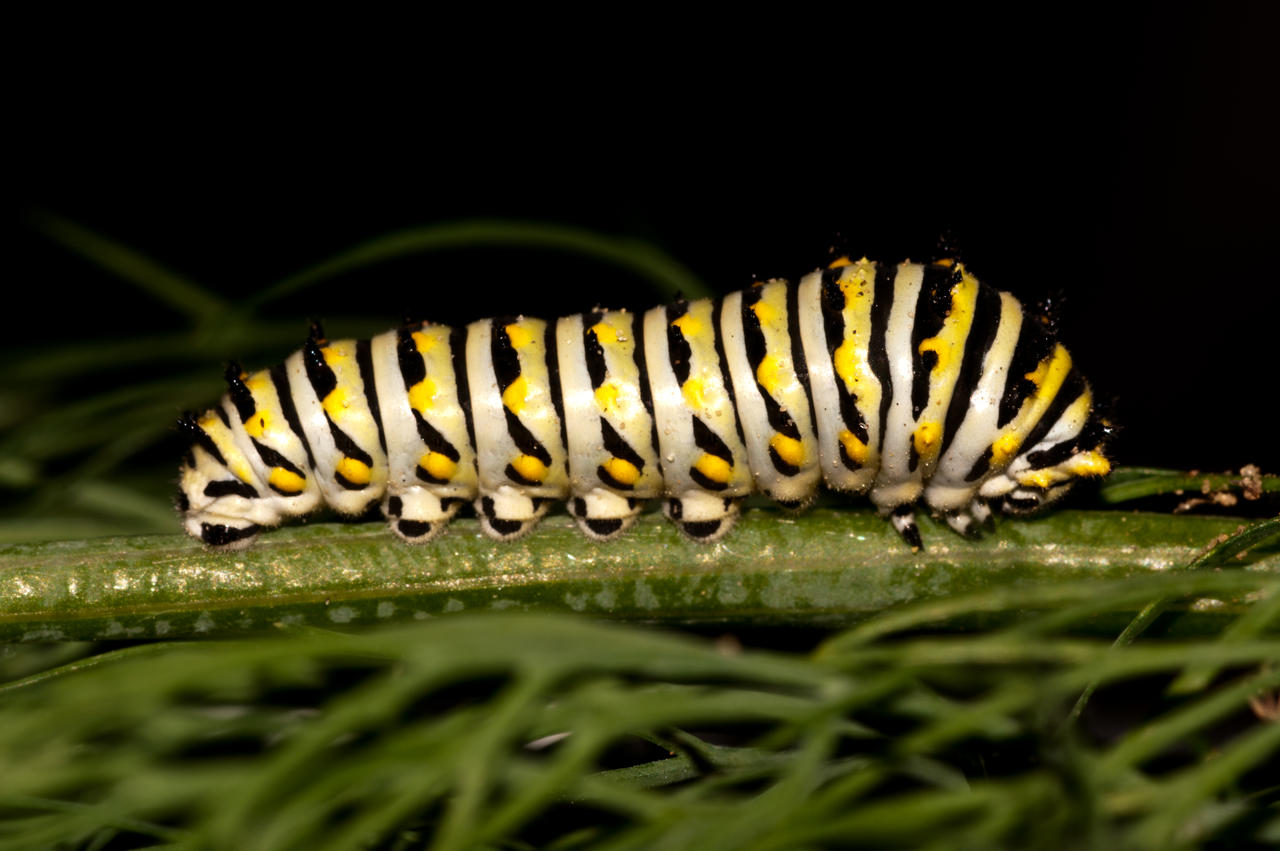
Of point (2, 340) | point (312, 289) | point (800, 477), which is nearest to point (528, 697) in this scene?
point (800, 477)

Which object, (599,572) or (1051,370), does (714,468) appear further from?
(1051,370)

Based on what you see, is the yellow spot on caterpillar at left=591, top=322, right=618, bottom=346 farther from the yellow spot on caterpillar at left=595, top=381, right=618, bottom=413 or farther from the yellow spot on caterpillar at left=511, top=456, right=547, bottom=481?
the yellow spot on caterpillar at left=511, top=456, right=547, bottom=481

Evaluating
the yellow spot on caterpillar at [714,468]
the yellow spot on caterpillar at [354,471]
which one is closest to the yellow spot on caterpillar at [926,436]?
the yellow spot on caterpillar at [714,468]

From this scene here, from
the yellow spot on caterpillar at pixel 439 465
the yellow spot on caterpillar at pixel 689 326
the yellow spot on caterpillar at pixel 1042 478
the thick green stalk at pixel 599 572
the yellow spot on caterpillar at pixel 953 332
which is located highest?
the yellow spot on caterpillar at pixel 689 326

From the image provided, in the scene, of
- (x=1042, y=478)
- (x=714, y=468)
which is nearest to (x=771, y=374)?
(x=714, y=468)

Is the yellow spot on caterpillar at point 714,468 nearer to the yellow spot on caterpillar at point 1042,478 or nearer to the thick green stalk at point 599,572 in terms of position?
the thick green stalk at point 599,572

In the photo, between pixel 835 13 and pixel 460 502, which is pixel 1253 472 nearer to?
pixel 460 502
